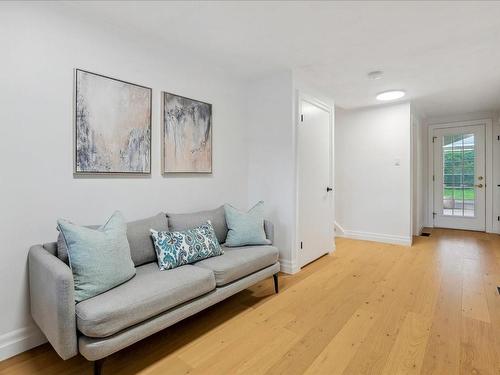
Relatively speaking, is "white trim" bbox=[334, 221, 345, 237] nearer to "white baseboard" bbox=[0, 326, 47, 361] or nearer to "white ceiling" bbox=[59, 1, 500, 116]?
"white ceiling" bbox=[59, 1, 500, 116]

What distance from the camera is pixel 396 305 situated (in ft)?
7.81

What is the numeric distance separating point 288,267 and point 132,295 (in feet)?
6.49

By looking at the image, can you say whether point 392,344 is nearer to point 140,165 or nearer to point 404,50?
point 140,165

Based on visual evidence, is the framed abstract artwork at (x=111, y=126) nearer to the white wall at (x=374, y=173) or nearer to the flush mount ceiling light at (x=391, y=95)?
the flush mount ceiling light at (x=391, y=95)

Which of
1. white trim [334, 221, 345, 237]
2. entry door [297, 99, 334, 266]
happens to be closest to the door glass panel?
white trim [334, 221, 345, 237]

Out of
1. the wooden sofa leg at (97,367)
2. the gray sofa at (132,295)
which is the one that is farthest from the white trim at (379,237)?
the wooden sofa leg at (97,367)

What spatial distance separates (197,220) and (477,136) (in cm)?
562

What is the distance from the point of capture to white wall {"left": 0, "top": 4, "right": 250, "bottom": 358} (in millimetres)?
1724

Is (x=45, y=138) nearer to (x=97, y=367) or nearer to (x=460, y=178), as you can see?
(x=97, y=367)

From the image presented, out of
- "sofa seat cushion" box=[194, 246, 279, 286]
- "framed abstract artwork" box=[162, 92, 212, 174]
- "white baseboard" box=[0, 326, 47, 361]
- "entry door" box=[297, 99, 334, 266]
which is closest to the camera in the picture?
"white baseboard" box=[0, 326, 47, 361]

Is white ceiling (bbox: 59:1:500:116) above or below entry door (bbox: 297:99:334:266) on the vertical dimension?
above

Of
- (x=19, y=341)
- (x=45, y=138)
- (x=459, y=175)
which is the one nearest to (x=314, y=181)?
(x=45, y=138)

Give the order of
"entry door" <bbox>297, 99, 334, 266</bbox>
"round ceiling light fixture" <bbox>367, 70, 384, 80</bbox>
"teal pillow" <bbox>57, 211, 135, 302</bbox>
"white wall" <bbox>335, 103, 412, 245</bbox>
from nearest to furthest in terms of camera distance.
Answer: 1. "teal pillow" <bbox>57, 211, 135, 302</bbox>
2. "round ceiling light fixture" <bbox>367, 70, 384, 80</bbox>
3. "entry door" <bbox>297, 99, 334, 266</bbox>
4. "white wall" <bbox>335, 103, 412, 245</bbox>

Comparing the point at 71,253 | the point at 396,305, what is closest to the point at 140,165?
the point at 71,253
